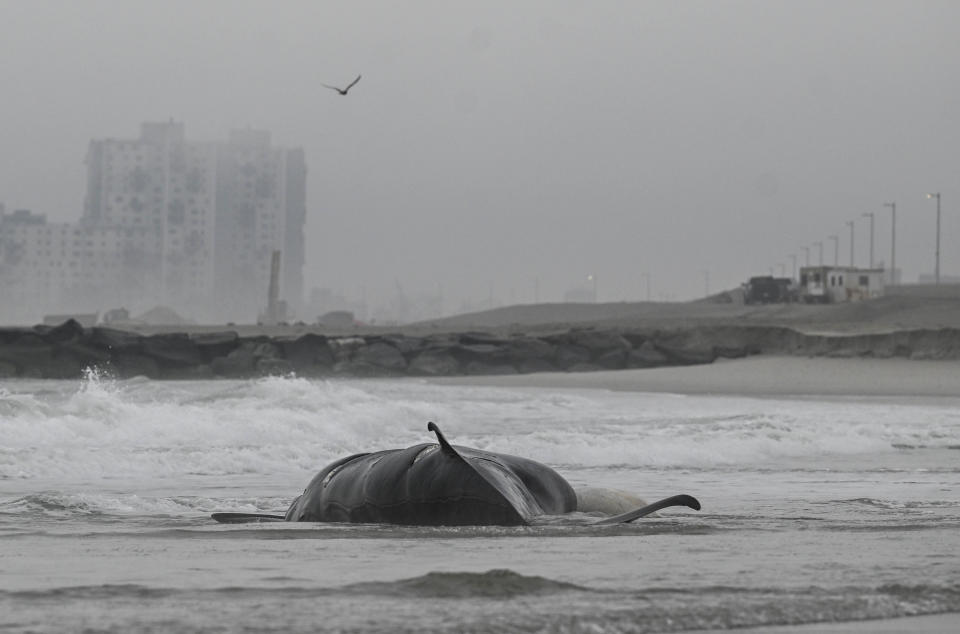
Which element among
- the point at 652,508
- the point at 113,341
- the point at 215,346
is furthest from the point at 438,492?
the point at 215,346

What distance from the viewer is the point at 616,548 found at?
6.54m

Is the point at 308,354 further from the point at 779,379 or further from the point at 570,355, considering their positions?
the point at 779,379

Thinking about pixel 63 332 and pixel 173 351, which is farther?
pixel 173 351

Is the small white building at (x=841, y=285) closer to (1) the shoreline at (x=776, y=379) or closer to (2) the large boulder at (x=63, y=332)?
(1) the shoreline at (x=776, y=379)

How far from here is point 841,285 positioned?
252ft

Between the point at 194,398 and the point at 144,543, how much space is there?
14.0 meters

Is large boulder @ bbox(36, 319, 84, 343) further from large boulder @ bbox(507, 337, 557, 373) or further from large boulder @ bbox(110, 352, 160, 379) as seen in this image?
large boulder @ bbox(507, 337, 557, 373)

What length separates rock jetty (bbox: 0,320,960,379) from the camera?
39.7 meters

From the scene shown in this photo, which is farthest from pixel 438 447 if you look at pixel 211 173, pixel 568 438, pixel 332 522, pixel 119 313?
pixel 211 173

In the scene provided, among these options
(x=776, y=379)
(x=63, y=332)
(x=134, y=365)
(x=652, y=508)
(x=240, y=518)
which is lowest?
(x=240, y=518)

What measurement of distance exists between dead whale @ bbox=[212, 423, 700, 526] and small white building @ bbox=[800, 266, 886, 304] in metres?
68.3

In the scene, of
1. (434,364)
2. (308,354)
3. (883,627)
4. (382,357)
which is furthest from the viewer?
(308,354)

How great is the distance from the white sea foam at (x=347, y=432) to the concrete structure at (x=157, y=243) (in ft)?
388

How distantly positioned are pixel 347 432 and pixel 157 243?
16313 cm
